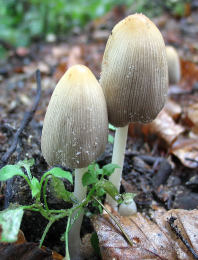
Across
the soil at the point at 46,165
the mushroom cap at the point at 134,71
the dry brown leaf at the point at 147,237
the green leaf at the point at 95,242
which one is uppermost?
the mushroom cap at the point at 134,71

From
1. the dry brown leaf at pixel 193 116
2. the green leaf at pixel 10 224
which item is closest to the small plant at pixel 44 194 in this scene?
the green leaf at pixel 10 224

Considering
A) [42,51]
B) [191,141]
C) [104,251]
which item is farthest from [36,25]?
[104,251]

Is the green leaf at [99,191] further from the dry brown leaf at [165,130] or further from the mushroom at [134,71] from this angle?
the dry brown leaf at [165,130]

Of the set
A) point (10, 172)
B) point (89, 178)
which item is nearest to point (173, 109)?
point (89, 178)

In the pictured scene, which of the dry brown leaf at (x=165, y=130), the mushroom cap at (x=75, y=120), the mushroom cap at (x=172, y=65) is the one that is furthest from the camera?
the mushroom cap at (x=172, y=65)

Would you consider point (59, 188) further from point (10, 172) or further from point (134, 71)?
point (134, 71)

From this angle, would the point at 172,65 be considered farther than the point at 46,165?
Yes

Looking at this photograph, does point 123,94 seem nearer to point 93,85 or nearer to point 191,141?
point 93,85
